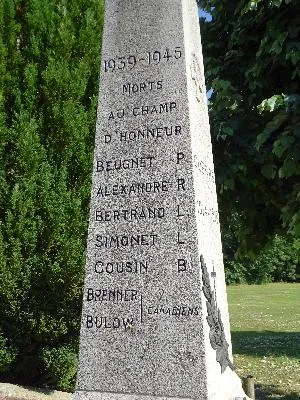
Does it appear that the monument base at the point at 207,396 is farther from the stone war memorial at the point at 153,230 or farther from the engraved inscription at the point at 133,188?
the engraved inscription at the point at 133,188

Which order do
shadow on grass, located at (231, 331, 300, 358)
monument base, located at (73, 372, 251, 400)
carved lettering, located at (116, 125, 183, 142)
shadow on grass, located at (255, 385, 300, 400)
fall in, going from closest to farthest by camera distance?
1. monument base, located at (73, 372, 251, 400)
2. carved lettering, located at (116, 125, 183, 142)
3. shadow on grass, located at (255, 385, 300, 400)
4. shadow on grass, located at (231, 331, 300, 358)

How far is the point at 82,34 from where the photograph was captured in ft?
22.5

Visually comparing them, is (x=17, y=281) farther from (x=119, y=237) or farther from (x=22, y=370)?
(x=119, y=237)

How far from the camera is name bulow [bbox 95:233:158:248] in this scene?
4.17 m

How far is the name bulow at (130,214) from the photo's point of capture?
418cm

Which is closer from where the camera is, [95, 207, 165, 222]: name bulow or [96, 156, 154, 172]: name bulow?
[95, 207, 165, 222]: name bulow

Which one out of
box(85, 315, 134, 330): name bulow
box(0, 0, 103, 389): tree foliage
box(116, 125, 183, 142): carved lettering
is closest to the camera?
box(85, 315, 134, 330): name bulow

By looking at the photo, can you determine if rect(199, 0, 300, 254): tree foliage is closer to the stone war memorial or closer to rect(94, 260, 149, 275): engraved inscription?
the stone war memorial

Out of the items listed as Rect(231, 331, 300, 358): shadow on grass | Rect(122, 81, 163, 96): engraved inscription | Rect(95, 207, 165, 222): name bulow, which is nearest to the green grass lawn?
Rect(231, 331, 300, 358): shadow on grass

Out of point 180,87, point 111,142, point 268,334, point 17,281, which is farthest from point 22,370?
point 268,334

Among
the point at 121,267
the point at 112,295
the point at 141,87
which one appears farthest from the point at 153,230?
the point at 141,87

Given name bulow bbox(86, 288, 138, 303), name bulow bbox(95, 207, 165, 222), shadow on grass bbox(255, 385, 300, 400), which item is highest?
name bulow bbox(95, 207, 165, 222)

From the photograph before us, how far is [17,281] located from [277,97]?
3.17 m

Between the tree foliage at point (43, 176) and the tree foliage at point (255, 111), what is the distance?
4.89 feet
